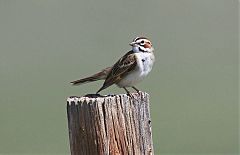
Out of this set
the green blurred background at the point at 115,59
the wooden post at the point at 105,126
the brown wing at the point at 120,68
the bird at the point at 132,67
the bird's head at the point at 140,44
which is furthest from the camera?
the green blurred background at the point at 115,59

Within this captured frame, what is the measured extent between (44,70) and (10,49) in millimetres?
6266

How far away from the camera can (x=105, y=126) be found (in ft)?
17.0

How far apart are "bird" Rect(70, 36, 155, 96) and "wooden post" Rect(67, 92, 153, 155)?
9.79ft

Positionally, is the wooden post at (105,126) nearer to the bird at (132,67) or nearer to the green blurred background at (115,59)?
the bird at (132,67)

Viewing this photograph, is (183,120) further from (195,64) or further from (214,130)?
(195,64)

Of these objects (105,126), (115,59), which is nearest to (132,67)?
(105,126)

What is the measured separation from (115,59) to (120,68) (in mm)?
20427

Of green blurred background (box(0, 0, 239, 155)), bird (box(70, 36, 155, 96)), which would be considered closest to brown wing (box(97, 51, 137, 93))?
bird (box(70, 36, 155, 96))

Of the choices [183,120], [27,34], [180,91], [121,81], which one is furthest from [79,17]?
[121,81]

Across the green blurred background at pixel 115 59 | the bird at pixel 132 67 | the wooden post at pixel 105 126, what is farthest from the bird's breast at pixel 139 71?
the green blurred background at pixel 115 59

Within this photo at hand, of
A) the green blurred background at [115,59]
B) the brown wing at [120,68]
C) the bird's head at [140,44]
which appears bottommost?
the brown wing at [120,68]

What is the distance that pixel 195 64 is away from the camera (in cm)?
3147

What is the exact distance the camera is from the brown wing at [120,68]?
8234 mm

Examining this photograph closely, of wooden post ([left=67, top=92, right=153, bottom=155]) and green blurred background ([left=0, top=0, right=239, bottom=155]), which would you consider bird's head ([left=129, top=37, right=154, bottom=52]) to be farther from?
green blurred background ([left=0, top=0, right=239, bottom=155])
